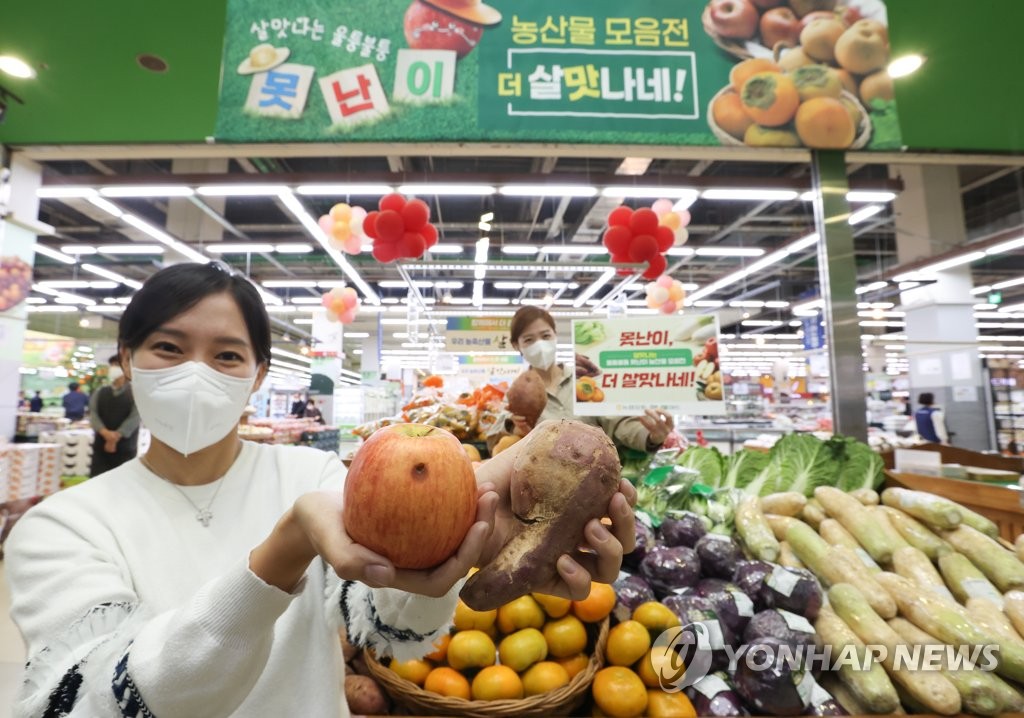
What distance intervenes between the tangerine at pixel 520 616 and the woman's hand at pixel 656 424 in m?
1.15

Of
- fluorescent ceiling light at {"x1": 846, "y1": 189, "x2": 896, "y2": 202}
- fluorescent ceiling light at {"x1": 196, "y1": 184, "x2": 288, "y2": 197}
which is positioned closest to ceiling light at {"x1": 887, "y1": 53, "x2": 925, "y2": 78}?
fluorescent ceiling light at {"x1": 846, "y1": 189, "x2": 896, "y2": 202}

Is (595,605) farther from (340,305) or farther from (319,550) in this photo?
(340,305)

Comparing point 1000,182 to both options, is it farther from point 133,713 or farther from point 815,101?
point 133,713

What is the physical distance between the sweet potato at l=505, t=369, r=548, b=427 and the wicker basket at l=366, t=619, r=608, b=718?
0.99m

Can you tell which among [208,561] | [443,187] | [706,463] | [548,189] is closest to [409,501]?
[208,561]

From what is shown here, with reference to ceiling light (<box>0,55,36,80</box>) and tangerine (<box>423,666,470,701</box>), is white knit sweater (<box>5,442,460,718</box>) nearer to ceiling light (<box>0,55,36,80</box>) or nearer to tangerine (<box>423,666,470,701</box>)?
tangerine (<box>423,666,470,701</box>)

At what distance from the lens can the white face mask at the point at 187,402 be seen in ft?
3.48

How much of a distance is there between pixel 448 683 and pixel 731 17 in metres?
3.78

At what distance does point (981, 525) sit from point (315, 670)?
2.57m

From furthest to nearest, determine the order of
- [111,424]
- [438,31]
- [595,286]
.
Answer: [595,286]
[111,424]
[438,31]

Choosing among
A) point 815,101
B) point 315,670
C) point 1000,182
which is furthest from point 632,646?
point 1000,182

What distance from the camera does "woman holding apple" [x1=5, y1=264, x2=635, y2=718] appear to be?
73 centimetres

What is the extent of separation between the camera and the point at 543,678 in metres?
1.46

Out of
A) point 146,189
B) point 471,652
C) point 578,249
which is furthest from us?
point 578,249
